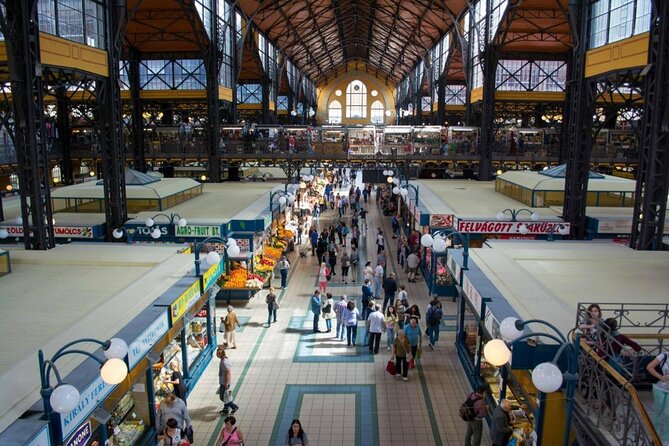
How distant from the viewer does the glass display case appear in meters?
33.0

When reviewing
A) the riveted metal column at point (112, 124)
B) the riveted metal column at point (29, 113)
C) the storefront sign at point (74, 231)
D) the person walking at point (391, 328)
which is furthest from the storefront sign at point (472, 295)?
the storefront sign at point (74, 231)

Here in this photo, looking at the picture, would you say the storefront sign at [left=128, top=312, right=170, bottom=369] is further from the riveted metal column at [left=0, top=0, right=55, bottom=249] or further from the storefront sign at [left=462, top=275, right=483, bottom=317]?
the riveted metal column at [left=0, top=0, right=55, bottom=249]

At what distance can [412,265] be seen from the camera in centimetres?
1980

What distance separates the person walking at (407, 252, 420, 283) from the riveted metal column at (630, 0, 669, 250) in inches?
292

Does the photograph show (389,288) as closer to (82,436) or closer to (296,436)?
(296,436)

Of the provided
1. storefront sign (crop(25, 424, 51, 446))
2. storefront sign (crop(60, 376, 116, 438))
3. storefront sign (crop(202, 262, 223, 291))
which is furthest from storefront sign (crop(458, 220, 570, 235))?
storefront sign (crop(25, 424, 51, 446))

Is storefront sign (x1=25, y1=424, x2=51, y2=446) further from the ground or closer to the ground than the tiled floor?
further from the ground

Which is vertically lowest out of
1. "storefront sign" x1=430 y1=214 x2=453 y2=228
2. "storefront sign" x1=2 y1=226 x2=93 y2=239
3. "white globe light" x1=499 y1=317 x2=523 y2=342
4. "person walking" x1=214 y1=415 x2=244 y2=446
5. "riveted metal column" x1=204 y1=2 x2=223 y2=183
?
"person walking" x1=214 y1=415 x2=244 y2=446

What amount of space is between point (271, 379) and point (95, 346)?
497 cm

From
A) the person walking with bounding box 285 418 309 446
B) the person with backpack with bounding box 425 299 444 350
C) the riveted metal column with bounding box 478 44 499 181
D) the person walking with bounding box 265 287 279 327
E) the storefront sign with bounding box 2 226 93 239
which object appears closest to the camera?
the person walking with bounding box 285 418 309 446

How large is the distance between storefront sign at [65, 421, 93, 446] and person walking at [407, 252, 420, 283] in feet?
46.1

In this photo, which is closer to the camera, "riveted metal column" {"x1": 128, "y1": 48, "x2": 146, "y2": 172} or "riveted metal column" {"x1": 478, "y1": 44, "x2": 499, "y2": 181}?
"riveted metal column" {"x1": 478, "y1": 44, "x2": 499, "y2": 181}

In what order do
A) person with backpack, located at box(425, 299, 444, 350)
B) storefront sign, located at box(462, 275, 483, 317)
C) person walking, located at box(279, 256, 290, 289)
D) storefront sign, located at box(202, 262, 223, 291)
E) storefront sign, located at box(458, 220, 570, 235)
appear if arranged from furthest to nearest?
1. person walking, located at box(279, 256, 290, 289)
2. storefront sign, located at box(458, 220, 570, 235)
3. person with backpack, located at box(425, 299, 444, 350)
4. storefront sign, located at box(202, 262, 223, 291)
5. storefront sign, located at box(462, 275, 483, 317)

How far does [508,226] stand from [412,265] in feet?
12.8
